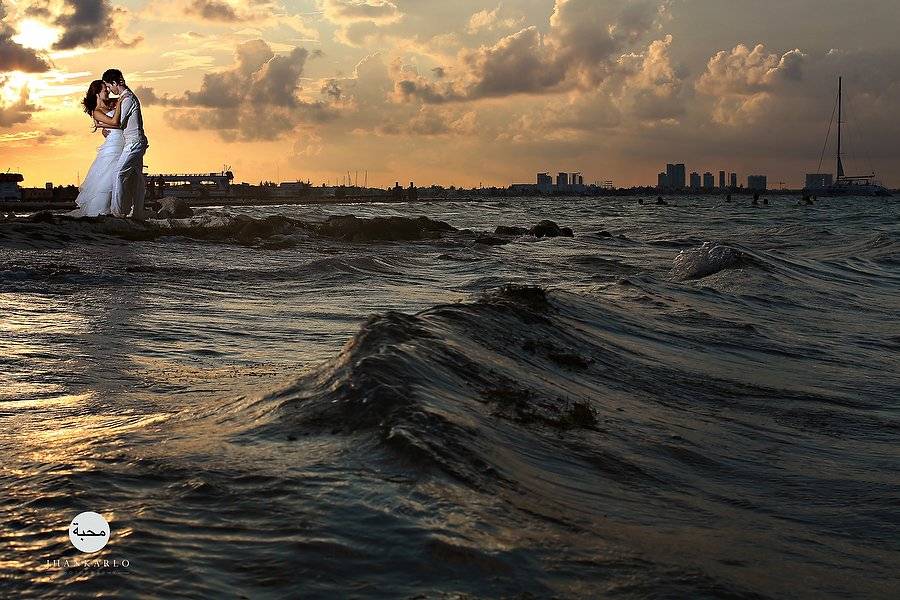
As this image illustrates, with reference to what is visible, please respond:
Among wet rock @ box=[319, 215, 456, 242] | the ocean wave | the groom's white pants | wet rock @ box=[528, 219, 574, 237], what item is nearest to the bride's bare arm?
the groom's white pants

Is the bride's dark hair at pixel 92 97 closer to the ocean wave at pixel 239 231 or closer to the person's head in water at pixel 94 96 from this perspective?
the person's head in water at pixel 94 96

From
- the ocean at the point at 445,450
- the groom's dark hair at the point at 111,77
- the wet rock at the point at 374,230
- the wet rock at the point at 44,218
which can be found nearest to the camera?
the ocean at the point at 445,450

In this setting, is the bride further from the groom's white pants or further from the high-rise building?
the high-rise building

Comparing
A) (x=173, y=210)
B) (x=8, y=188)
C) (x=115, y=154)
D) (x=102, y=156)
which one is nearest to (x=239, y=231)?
(x=115, y=154)

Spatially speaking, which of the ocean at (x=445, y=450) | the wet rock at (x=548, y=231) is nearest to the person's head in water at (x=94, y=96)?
the ocean at (x=445, y=450)

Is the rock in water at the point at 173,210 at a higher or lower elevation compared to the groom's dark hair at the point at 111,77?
lower

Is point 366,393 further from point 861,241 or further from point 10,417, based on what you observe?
point 861,241

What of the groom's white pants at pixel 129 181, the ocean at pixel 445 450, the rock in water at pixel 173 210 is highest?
the groom's white pants at pixel 129 181

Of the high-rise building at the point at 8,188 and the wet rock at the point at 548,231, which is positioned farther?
the high-rise building at the point at 8,188
